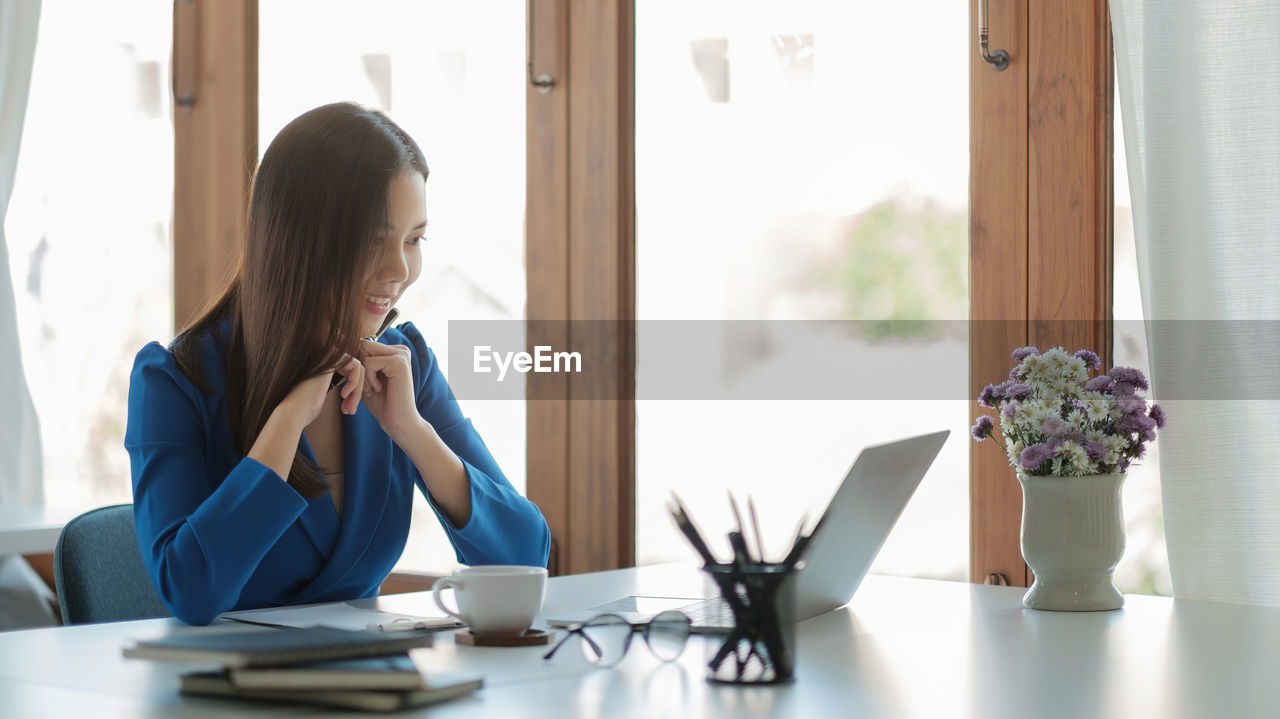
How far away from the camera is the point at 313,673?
0.83 m

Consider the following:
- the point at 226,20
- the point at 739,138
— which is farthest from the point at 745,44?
the point at 226,20

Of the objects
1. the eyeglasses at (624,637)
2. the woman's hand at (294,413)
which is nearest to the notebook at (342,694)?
the eyeglasses at (624,637)

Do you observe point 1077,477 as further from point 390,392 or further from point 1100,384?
point 390,392

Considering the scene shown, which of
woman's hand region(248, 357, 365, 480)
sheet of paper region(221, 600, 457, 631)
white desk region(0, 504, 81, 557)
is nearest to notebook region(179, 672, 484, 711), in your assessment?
sheet of paper region(221, 600, 457, 631)

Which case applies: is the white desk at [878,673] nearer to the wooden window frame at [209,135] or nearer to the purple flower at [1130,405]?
the purple flower at [1130,405]

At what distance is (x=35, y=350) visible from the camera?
9.63 feet

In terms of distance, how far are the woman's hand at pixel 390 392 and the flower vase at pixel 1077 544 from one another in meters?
0.75

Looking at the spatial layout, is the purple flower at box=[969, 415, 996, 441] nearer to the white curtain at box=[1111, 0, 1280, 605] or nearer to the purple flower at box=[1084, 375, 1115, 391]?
the purple flower at box=[1084, 375, 1115, 391]

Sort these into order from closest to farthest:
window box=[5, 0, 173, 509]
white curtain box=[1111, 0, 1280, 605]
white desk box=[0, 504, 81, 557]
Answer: white curtain box=[1111, 0, 1280, 605] → white desk box=[0, 504, 81, 557] → window box=[5, 0, 173, 509]

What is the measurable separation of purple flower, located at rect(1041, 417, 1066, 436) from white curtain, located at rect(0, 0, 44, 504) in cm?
233

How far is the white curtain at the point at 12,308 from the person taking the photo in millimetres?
2760

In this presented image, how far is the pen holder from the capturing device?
94 centimetres

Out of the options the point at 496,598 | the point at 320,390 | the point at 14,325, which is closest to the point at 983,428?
the point at 496,598

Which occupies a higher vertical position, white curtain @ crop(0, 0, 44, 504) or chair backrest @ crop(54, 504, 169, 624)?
white curtain @ crop(0, 0, 44, 504)
